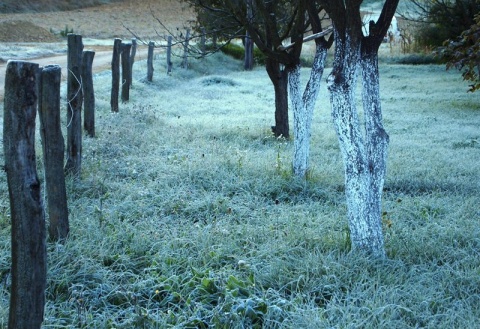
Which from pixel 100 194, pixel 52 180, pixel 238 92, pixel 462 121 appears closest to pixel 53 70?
pixel 52 180

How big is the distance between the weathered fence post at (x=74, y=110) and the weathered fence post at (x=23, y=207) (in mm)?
4038

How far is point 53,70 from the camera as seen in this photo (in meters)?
5.36

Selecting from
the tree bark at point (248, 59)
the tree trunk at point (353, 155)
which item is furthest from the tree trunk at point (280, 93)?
the tree bark at point (248, 59)

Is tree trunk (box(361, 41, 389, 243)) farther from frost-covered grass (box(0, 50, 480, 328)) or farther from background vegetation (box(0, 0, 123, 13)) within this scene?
background vegetation (box(0, 0, 123, 13))

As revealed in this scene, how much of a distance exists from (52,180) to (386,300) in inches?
124

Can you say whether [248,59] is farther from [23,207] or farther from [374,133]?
[23,207]

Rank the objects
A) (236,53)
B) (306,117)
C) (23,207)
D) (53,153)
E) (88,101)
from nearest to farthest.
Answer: (23,207), (53,153), (306,117), (88,101), (236,53)

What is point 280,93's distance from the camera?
10.7 meters

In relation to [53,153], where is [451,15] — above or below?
above

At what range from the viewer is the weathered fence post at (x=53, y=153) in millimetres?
5117

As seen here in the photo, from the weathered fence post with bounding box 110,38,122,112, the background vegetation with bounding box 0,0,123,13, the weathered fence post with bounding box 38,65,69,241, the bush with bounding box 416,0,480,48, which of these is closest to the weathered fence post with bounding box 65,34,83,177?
the weathered fence post with bounding box 38,65,69,241

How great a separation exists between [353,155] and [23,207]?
283 centimetres

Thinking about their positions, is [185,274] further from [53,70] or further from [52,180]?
[53,70]

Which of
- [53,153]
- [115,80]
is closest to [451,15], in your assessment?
[115,80]
